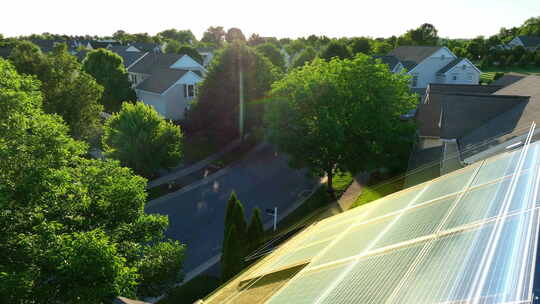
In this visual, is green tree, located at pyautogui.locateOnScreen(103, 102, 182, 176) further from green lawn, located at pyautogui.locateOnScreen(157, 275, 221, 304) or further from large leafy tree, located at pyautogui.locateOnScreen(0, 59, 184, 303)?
large leafy tree, located at pyautogui.locateOnScreen(0, 59, 184, 303)

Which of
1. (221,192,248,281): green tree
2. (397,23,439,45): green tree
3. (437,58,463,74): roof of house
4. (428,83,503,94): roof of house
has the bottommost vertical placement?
(221,192,248,281): green tree

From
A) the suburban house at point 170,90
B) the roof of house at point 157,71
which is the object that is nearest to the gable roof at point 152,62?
the roof of house at point 157,71

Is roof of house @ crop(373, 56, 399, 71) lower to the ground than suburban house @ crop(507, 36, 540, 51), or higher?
lower

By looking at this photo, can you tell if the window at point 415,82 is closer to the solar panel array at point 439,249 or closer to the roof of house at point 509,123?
the roof of house at point 509,123

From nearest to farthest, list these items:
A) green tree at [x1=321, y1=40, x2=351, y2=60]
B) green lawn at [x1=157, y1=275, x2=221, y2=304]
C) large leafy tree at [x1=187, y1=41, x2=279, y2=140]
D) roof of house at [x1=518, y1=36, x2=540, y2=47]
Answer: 1. green lawn at [x1=157, y1=275, x2=221, y2=304]
2. large leafy tree at [x1=187, y1=41, x2=279, y2=140]
3. green tree at [x1=321, y1=40, x2=351, y2=60]
4. roof of house at [x1=518, y1=36, x2=540, y2=47]

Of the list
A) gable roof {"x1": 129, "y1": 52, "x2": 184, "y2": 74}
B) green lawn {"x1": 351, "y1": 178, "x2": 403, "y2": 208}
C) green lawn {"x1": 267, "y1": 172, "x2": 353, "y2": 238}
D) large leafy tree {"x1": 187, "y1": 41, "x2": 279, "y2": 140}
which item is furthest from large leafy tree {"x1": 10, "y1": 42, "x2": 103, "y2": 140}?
gable roof {"x1": 129, "y1": 52, "x2": 184, "y2": 74}

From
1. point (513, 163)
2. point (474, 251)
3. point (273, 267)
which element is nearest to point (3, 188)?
point (273, 267)

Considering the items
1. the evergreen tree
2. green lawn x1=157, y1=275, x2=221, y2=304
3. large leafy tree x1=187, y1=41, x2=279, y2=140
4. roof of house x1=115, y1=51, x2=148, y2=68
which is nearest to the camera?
the evergreen tree

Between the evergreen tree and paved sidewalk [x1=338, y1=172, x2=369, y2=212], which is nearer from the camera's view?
the evergreen tree
